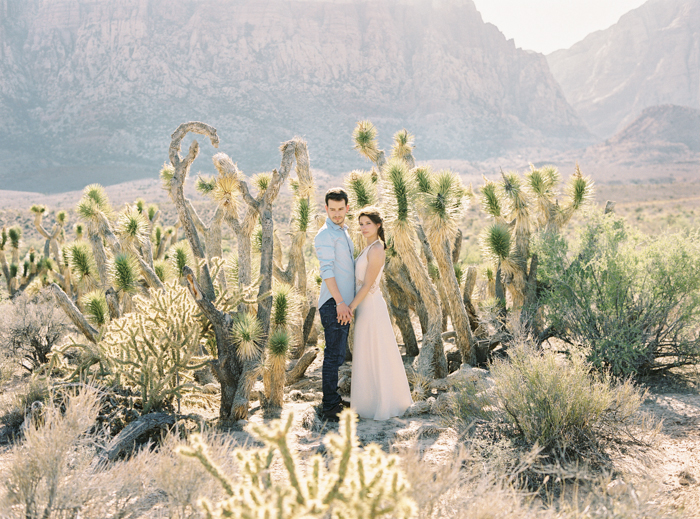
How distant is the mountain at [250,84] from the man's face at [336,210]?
57643 millimetres

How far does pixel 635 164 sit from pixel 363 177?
7925 cm

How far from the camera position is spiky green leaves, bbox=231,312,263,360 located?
4.38m

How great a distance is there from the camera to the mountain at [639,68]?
363 feet

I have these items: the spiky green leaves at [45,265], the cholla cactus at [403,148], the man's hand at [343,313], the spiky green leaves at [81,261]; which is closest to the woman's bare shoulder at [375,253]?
the man's hand at [343,313]

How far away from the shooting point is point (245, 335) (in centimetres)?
437

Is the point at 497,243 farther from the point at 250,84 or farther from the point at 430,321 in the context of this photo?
the point at 250,84

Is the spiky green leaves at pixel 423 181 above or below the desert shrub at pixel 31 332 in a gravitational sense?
above

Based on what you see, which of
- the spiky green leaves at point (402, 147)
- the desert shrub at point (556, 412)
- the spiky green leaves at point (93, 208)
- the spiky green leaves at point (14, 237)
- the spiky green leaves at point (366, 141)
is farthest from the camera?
the spiky green leaves at point (14, 237)

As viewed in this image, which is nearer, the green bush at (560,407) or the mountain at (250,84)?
the green bush at (560,407)

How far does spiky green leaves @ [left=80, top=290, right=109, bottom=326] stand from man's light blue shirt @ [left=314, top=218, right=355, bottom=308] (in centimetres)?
316

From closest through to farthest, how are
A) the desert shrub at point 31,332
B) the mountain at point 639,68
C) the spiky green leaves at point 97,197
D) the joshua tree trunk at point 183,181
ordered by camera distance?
the joshua tree trunk at point 183,181, the spiky green leaves at point 97,197, the desert shrub at point 31,332, the mountain at point 639,68

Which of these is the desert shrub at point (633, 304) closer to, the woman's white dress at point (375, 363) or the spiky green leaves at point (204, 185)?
the woman's white dress at point (375, 363)

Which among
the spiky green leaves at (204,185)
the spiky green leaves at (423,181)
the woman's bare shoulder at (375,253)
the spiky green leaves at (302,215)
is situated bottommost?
the woman's bare shoulder at (375,253)

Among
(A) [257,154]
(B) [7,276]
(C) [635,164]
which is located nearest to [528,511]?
(B) [7,276]
